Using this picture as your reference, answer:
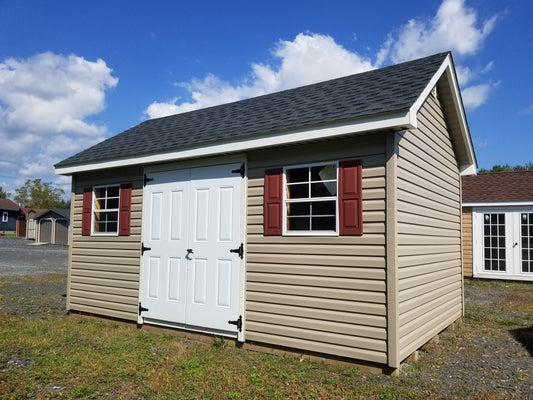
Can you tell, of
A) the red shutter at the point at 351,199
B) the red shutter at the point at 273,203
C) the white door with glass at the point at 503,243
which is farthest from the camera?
the white door with glass at the point at 503,243

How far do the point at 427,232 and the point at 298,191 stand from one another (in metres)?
2.10

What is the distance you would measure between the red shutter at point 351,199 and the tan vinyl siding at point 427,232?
0.48 metres

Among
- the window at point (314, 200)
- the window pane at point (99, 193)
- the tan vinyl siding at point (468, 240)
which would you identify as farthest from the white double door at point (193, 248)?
the tan vinyl siding at point (468, 240)

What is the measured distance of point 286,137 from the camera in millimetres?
5426

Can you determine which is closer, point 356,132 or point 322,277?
point 356,132

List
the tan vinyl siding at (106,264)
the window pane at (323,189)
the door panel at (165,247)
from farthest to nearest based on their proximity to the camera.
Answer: the tan vinyl siding at (106,264)
the door panel at (165,247)
the window pane at (323,189)

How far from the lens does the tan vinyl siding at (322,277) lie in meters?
4.87

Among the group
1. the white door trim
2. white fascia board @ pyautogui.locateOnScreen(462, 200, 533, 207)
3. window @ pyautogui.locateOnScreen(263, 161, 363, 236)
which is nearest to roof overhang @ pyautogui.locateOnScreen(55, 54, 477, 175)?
the white door trim

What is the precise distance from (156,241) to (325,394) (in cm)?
399

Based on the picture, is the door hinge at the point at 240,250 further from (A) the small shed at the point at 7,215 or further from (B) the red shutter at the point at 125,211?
(A) the small shed at the point at 7,215

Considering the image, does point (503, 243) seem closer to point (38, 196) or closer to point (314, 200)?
point (314, 200)

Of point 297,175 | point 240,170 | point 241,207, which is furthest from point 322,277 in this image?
point 240,170

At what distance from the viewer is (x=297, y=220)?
5793mm

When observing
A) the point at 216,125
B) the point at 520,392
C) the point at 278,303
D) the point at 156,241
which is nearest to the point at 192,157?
the point at 216,125
